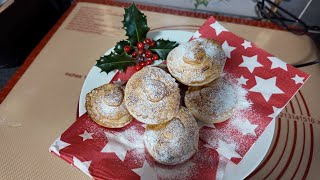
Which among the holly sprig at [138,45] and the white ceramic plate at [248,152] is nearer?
the white ceramic plate at [248,152]

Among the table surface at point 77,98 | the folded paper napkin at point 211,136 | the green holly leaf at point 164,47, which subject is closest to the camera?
the folded paper napkin at point 211,136

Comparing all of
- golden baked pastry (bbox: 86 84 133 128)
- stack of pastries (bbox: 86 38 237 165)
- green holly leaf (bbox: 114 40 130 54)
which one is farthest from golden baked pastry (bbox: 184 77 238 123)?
green holly leaf (bbox: 114 40 130 54)

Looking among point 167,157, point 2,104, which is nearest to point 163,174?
point 167,157

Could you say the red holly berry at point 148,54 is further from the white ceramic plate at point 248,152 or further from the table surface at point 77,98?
the table surface at point 77,98

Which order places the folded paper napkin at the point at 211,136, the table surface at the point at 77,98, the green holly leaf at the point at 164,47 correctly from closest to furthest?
the folded paper napkin at the point at 211,136
the table surface at the point at 77,98
the green holly leaf at the point at 164,47

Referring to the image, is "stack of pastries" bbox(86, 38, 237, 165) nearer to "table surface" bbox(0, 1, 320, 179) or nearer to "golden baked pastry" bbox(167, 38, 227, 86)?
"golden baked pastry" bbox(167, 38, 227, 86)

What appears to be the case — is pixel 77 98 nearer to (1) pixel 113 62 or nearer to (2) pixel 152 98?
(1) pixel 113 62

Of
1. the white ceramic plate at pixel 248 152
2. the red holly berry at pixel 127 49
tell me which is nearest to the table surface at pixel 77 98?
the white ceramic plate at pixel 248 152
